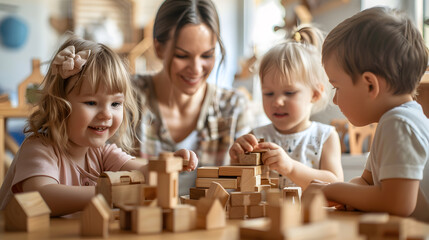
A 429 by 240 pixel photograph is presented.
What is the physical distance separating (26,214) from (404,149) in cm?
64

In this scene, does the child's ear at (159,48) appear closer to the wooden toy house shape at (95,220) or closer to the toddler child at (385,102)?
the toddler child at (385,102)

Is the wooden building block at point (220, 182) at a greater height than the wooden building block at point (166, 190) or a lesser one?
lesser

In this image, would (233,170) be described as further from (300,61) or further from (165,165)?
(300,61)

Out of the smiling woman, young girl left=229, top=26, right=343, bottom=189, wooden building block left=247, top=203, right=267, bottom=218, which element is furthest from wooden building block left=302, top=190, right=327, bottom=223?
the smiling woman

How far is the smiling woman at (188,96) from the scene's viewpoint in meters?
1.92

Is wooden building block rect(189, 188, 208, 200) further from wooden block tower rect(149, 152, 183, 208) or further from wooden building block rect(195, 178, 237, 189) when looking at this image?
wooden block tower rect(149, 152, 183, 208)

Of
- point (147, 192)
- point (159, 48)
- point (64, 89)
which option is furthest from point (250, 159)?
point (159, 48)

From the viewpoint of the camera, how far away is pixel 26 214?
27.8 inches

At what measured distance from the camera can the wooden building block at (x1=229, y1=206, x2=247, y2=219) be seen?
83 centimetres

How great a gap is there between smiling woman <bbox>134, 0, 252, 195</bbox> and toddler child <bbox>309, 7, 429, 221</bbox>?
89 cm

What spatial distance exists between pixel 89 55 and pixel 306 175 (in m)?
0.67

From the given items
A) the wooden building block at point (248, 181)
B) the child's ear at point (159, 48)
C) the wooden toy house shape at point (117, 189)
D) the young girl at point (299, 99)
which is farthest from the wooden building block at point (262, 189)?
the child's ear at point (159, 48)

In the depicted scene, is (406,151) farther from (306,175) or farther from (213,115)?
(213,115)

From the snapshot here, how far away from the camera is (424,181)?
0.90 m
